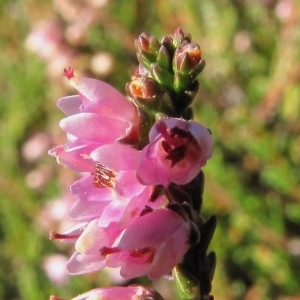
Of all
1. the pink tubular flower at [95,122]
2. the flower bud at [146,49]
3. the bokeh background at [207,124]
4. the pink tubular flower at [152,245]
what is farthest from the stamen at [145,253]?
the bokeh background at [207,124]

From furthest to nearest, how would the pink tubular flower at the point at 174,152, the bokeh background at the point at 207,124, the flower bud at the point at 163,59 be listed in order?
the bokeh background at the point at 207,124 → the flower bud at the point at 163,59 → the pink tubular flower at the point at 174,152

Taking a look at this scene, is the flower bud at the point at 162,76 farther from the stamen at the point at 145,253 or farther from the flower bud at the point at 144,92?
the stamen at the point at 145,253

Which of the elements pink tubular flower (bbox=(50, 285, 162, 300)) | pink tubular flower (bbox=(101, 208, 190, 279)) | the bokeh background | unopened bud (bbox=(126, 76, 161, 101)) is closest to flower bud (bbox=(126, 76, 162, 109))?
unopened bud (bbox=(126, 76, 161, 101))

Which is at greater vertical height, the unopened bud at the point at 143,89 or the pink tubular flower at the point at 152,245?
the unopened bud at the point at 143,89

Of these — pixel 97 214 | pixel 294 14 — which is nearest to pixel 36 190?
pixel 294 14

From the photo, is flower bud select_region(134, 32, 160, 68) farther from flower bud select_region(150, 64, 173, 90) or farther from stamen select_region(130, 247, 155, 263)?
stamen select_region(130, 247, 155, 263)

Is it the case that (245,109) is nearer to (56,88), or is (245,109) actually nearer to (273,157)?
(273,157)

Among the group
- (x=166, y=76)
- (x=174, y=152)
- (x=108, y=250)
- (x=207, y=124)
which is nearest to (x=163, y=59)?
(x=166, y=76)
